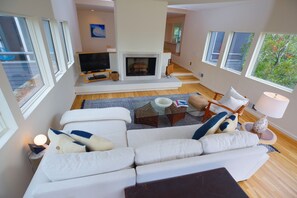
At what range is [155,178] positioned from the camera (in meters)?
1.20

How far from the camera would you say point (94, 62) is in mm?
4156

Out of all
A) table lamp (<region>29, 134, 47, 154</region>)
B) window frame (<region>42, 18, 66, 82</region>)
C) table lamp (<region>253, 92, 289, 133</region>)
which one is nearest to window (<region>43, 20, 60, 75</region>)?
window frame (<region>42, 18, 66, 82</region>)

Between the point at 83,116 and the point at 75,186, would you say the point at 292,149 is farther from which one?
the point at 83,116

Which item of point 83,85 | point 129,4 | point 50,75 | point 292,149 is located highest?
point 129,4

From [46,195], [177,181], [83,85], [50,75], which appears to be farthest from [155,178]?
[83,85]

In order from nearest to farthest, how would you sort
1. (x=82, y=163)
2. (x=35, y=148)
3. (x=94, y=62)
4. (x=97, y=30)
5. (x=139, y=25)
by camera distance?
(x=82, y=163)
(x=35, y=148)
(x=139, y=25)
(x=94, y=62)
(x=97, y=30)

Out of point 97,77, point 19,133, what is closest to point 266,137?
point 19,133

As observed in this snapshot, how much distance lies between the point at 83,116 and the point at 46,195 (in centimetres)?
123

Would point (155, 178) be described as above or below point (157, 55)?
below

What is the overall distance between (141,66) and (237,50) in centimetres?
283

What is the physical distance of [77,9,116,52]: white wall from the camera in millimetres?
6734

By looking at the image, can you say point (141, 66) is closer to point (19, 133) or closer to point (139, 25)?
point (139, 25)

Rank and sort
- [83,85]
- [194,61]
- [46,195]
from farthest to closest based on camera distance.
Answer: [194,61], [83,85], [46,195]

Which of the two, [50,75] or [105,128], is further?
[50,75]
